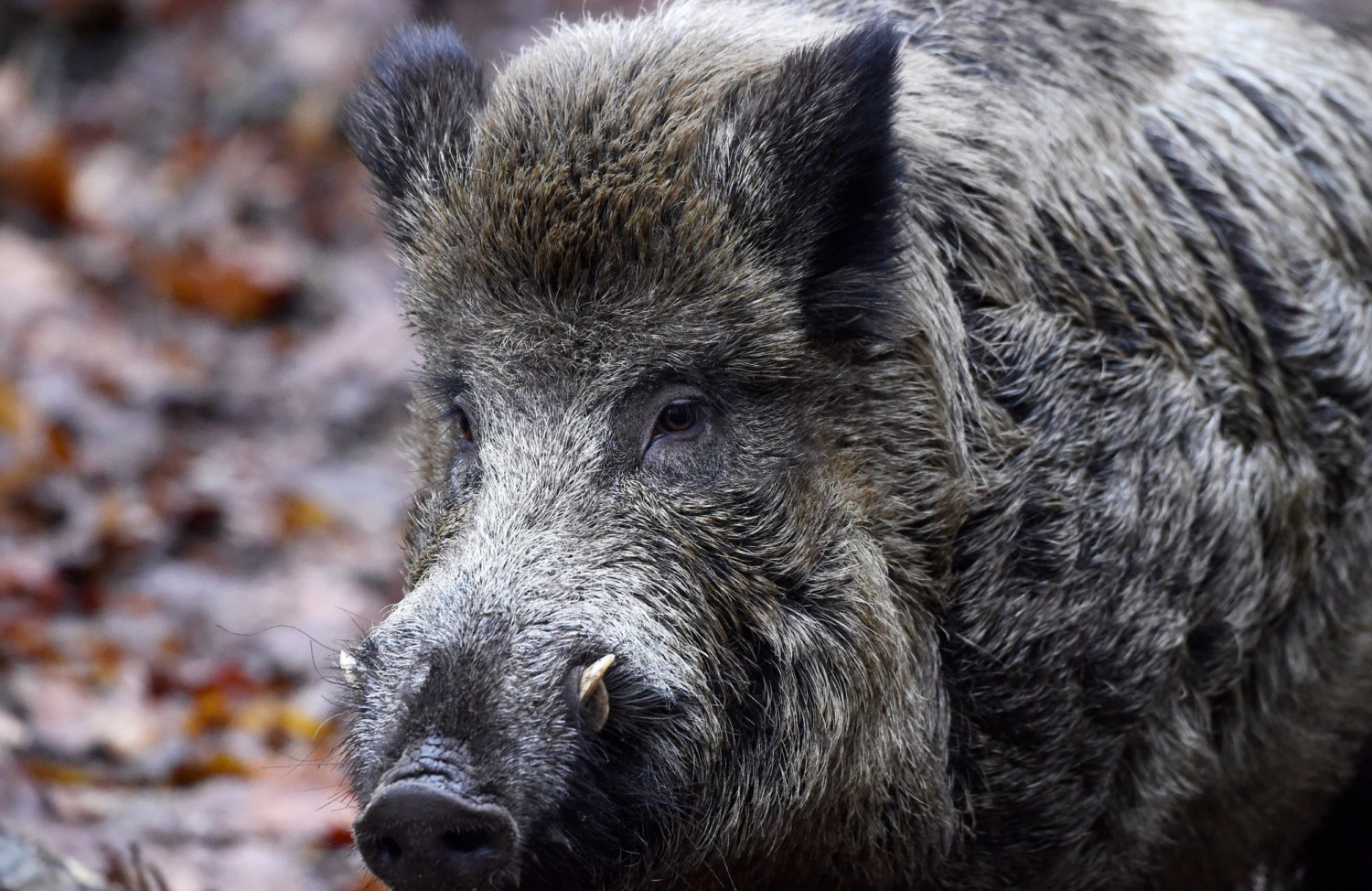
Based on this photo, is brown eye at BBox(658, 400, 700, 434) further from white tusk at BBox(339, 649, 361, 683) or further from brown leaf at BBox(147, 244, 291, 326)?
brown leaf at BBox(147, 244, 291, 326)

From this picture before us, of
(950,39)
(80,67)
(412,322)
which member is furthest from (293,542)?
(80,67)

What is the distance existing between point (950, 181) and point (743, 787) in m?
1.63

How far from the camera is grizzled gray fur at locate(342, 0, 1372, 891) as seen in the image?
11.8 ft

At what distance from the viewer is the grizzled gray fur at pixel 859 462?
359 cm

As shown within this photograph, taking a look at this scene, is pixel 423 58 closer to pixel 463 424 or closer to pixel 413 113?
pixel 413 113

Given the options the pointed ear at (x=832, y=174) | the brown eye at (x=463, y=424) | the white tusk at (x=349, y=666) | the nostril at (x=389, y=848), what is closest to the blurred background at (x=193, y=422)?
the white tusk at (x=349, y=666)

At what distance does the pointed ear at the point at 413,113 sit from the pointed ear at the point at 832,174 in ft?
2.60

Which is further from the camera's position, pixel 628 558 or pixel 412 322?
pixel 412 322

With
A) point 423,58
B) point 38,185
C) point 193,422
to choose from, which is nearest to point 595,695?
point 423,58

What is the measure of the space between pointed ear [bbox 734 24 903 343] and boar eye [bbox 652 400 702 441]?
358mm

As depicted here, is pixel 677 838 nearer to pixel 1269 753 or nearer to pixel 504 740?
pixel 504 740

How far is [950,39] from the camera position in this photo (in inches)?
183

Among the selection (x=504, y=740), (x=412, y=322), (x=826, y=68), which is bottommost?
(x=504, y=740)

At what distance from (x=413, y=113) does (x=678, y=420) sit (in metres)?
1.13
